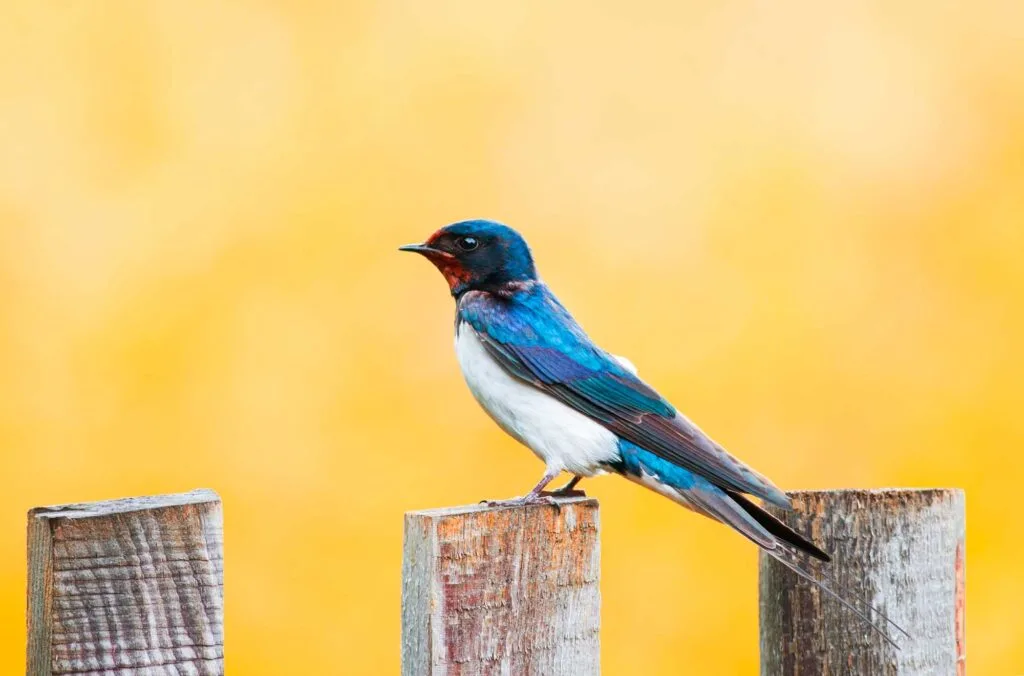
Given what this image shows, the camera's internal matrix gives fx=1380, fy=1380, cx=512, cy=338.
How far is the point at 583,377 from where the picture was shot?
11.4 feet

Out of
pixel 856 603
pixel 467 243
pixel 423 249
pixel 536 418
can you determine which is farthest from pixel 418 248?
pixel 856 603

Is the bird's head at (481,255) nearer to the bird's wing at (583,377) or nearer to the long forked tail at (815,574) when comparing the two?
the bird's wing at (583,377)

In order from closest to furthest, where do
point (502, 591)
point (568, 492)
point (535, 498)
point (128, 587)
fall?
point (128, 587)
point (502, 591)
point (535, 498)
point (568, 492)

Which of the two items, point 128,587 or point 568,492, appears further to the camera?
point 568,492


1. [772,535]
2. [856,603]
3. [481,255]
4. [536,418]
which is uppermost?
[481,255]

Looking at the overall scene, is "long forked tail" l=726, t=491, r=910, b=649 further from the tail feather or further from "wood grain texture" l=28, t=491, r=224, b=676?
"wood grain texture" l=28, t=491, r=224, b=676

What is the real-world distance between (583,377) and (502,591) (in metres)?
1.26

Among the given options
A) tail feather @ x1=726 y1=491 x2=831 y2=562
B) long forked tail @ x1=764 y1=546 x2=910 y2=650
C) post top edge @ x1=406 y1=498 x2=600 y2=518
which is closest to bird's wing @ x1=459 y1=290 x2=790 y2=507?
tail feather @ x1=726 y1=491 x2=831 y2=562

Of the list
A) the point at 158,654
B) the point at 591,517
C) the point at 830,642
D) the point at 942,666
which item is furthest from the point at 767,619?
the point at 158,654

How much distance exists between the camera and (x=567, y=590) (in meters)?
2.35

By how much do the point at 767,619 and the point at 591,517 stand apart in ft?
2.07

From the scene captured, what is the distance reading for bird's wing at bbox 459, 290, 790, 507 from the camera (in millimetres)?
3191

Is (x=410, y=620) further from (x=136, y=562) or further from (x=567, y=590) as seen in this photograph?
(x=136, y=562)

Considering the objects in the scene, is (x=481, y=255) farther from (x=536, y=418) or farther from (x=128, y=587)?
(x=128, y=587)
